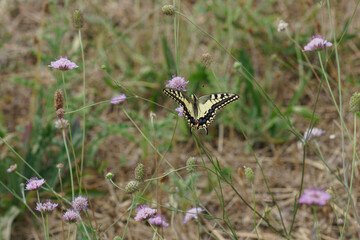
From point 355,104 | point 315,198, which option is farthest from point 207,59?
point 315,198

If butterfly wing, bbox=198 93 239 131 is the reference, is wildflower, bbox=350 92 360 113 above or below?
above

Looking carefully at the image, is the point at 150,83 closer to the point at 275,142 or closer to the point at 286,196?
the point at 275,142

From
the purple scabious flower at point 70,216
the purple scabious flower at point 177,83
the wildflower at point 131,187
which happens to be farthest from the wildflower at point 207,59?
the purple scabious flower at point 70,216

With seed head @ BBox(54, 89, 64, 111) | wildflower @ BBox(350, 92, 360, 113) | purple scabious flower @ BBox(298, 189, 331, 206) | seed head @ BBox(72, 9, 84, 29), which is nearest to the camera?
purple scabious flower @ BBox(298, 189, 331, 206)

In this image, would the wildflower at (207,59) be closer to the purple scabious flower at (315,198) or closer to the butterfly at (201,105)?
the butterfly at (201,105)

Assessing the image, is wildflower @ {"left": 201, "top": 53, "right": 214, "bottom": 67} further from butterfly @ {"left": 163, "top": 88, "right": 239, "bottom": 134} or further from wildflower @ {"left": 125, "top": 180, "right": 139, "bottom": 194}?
wildflower @ {"left": 125, "top": 180, "right": 139, "bottom": 194}

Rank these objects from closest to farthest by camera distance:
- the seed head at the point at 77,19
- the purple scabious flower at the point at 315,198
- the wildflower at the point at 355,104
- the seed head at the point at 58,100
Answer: the purple scabious flower at the point at 315,198, the wildflower at the point at 355,104, the seed head at the point at 58,100, the seed head at the point at 77,19

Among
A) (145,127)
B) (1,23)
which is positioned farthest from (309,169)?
(1,23)

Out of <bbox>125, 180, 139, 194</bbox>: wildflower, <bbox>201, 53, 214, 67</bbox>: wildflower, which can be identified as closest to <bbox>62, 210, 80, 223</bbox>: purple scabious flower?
<bbox>125, 180, 139, 194</bbox>: wildflower
